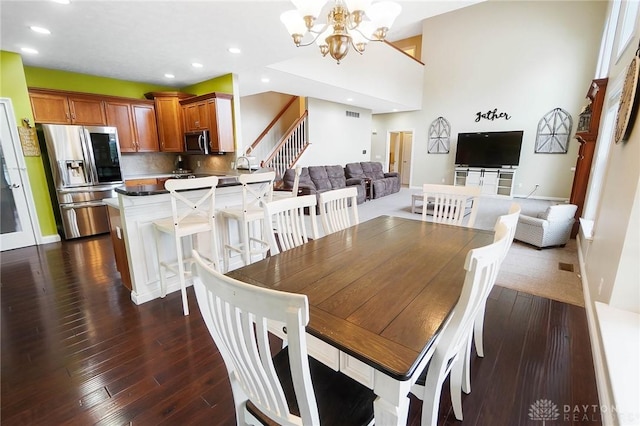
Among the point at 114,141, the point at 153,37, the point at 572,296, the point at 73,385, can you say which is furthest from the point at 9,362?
the point at 572,296

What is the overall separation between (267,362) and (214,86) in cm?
517

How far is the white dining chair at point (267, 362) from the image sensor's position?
0.65 meters

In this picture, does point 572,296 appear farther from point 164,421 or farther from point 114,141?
point 114,141

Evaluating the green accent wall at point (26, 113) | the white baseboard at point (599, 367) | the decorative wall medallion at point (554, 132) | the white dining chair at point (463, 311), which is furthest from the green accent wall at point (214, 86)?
the decorative wall medallion at point (554, 132)

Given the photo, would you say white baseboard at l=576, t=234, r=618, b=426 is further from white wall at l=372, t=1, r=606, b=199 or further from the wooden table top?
white wall at l=372, t=1, r=606, b=199

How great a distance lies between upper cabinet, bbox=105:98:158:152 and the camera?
4730mm

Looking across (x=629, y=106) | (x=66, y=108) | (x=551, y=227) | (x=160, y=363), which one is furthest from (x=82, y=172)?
(x=551, y=227)

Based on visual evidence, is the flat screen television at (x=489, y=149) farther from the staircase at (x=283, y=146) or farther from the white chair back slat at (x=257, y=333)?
the white chair back slat at (x=257, y=333)

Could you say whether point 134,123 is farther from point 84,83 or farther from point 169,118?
point 84,83

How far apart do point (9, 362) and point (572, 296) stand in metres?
4.53

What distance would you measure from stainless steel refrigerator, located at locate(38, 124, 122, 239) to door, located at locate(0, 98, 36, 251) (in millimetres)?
327

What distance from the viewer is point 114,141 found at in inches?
178

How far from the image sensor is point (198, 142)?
4863 millimetres

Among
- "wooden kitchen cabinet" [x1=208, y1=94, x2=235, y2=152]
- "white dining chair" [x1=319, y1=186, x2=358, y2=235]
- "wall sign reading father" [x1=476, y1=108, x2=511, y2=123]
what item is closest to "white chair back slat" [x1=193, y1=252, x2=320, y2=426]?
"white dining chair" [x1=319, y1=186, x2=358, y2=235]
